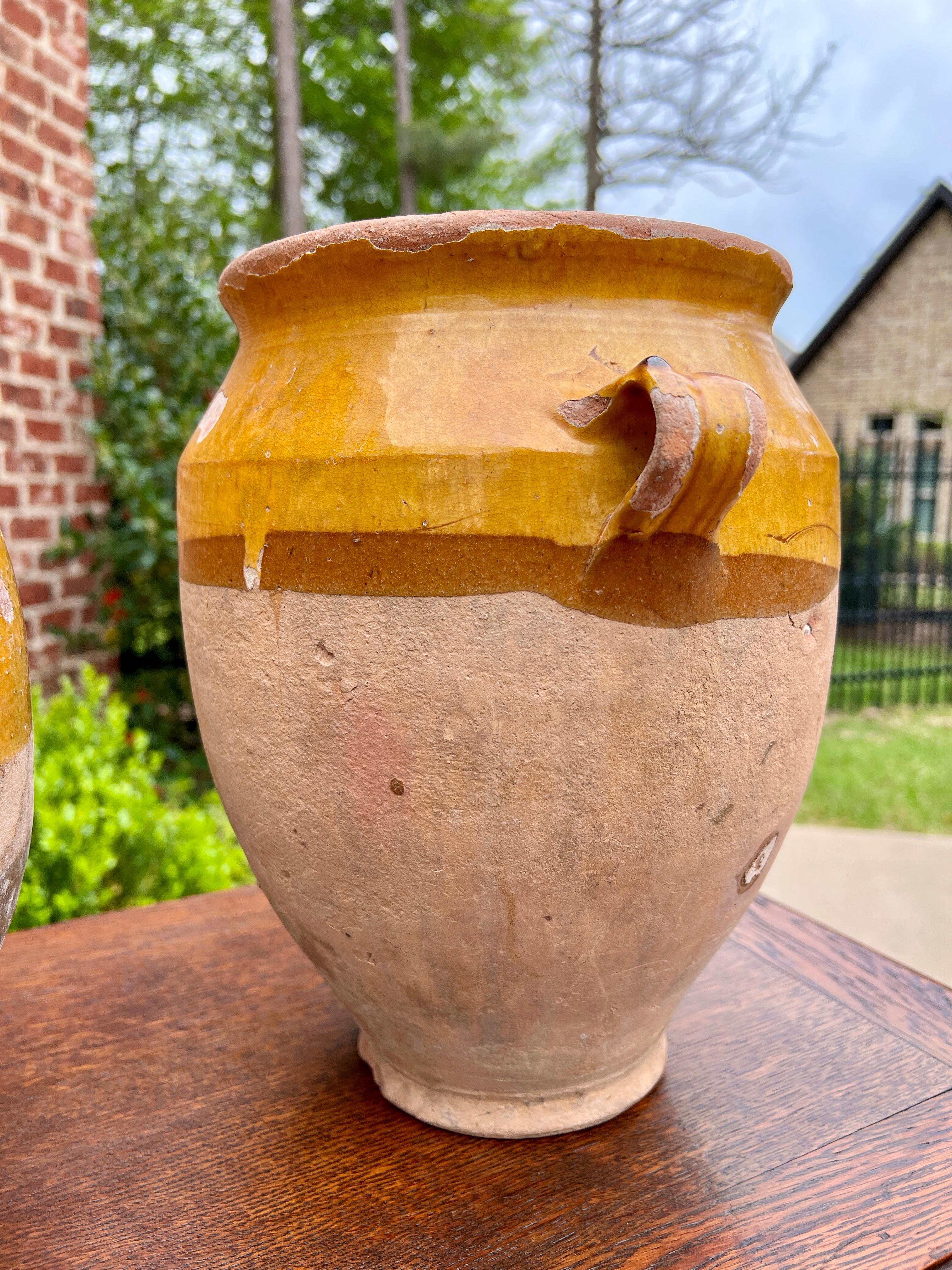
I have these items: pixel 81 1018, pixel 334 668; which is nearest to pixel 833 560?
pixel 334 668

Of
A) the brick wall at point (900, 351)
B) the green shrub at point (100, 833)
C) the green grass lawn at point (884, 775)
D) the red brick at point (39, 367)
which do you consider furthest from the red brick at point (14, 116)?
the brick wall at point (900, 351)

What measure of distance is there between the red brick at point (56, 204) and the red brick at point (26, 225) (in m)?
0.05

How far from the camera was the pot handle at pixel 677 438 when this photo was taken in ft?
2.40

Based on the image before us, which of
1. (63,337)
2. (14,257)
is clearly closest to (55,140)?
(14,257)

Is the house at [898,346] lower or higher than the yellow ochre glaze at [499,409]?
higher

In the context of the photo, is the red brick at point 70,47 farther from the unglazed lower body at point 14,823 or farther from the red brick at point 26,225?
the unglazed lower body at point 14,823

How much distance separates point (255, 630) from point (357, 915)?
0.94 ft

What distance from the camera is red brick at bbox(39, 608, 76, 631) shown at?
2.54 meters

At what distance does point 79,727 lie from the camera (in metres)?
2.03

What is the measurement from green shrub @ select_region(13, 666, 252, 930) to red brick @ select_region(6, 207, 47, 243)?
1077mm

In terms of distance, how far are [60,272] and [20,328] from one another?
0.76 feet

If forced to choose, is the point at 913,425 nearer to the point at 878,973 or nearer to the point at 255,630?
the point at 878,973

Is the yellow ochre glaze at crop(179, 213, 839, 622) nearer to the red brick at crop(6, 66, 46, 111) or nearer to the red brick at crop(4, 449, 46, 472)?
the red brick at crop(4, 449, 46, 472)

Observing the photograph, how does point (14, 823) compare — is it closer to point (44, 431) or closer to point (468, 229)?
point (468, 229)
